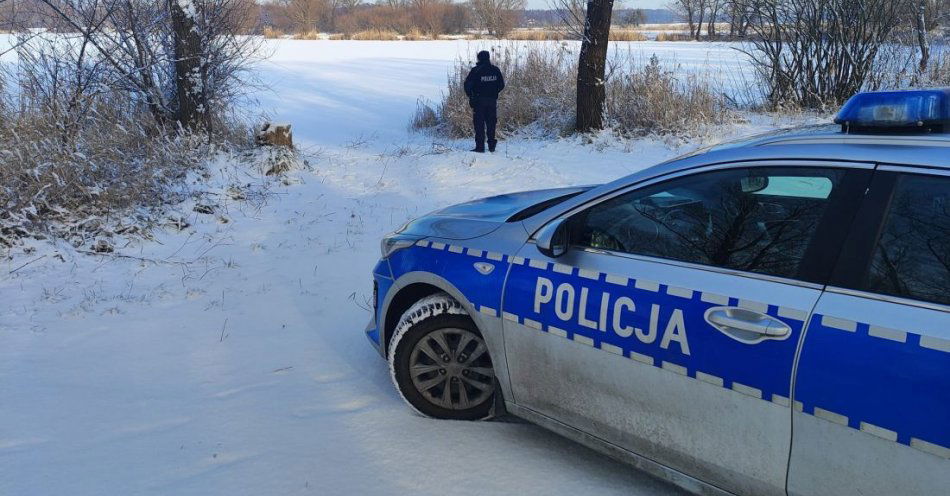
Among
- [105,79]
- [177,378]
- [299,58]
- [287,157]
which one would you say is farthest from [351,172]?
[299,58]

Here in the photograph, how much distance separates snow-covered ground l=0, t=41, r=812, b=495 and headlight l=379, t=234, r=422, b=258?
30.1 inches

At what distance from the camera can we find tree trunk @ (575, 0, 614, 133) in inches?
412

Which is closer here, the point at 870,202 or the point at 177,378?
the point at 870,202

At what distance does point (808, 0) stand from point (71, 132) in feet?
38.0

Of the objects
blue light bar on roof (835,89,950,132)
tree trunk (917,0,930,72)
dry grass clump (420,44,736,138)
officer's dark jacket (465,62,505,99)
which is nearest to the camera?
blue light bar on roof (835,89,950,132)

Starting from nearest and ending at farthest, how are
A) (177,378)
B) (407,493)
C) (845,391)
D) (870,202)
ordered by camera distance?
1. (845,391)
2. (870,202)
3. (407,493)
4. (177,378)

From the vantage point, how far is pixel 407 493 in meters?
2.81

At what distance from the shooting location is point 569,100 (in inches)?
463

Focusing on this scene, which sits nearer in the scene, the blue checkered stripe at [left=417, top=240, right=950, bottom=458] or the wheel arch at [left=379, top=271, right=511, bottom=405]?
the blue checkered stripe at [left=417, top=240, right=950, bottom=458]

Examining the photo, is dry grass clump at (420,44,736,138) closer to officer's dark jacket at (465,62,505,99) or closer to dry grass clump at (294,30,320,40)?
officer's dark jacket at (465,62,505,99)

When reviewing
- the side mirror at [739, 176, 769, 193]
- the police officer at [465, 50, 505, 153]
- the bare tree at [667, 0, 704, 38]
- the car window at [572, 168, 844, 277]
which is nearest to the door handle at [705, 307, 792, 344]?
the car window at [572, 168, 844, 277]

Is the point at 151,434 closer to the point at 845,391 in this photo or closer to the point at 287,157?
the point at 845,391

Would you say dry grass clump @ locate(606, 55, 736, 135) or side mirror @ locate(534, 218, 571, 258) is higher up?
dry grass clump @ locate(606, 55, 736, 135)

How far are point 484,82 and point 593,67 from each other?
1.78m
